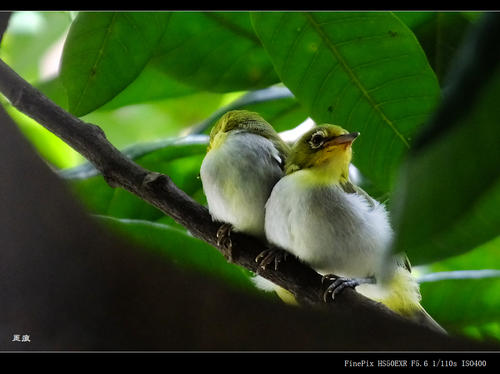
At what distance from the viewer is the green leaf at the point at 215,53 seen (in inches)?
36.0

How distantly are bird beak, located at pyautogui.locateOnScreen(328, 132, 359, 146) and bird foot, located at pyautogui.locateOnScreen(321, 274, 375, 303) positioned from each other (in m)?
0.18

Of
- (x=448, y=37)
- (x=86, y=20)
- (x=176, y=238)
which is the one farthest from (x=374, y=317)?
(x=86, y=20)

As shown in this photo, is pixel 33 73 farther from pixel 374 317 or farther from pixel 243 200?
pixel 374 317

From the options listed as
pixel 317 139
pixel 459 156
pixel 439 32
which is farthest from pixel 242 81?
pixel 459 156

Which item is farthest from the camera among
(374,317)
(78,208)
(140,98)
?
(140,98)

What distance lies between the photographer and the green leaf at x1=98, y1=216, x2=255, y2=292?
827 mm

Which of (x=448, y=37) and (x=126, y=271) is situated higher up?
(x=448, y=37)

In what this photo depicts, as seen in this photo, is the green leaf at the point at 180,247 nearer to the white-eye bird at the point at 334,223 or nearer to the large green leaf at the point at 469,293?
the white-eye bird at the point at 334,223

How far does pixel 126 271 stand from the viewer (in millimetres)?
831

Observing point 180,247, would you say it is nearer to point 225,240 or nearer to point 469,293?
point 225,240

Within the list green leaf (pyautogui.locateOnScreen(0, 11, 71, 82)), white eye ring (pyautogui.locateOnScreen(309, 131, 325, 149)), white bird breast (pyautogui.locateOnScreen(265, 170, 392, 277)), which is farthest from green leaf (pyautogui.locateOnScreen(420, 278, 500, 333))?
green leaf (pyautogui.locateOnScreen(0, 11, 71, 82))

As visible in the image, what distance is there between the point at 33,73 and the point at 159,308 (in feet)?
1.49

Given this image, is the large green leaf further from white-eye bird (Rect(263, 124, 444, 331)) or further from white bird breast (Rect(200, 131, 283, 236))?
white bird breast (Rect(200, 131, 283, 236))

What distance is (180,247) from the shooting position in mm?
835
